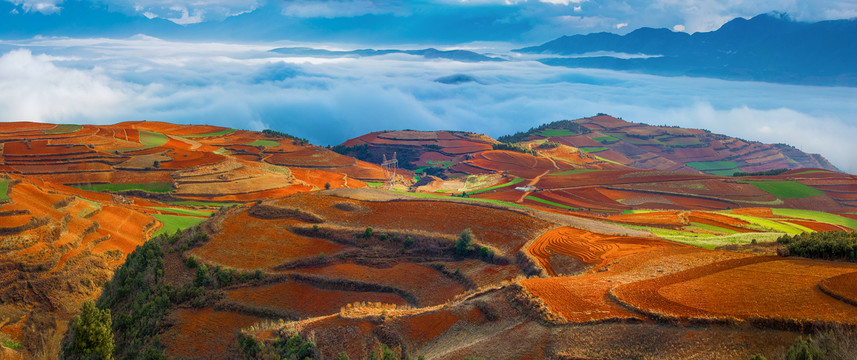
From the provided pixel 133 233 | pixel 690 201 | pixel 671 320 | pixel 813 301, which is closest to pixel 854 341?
pixel 813 301

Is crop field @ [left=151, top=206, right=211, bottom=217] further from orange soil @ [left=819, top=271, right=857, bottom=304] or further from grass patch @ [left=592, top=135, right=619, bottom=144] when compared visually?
grass patch @ [left=592, top=135, right=619, bottom=144]

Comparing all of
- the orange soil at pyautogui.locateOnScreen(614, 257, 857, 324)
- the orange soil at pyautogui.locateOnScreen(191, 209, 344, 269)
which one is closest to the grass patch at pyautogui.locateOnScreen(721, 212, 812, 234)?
the orange soil at pyautogui.locateOnScreen(614, 257, 857, 324)

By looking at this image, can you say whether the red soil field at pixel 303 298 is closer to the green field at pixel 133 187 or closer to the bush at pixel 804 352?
the bush at pixel 804 352

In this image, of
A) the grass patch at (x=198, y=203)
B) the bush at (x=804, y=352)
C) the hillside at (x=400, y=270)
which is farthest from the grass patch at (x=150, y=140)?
the bush at (x=804, y=352)

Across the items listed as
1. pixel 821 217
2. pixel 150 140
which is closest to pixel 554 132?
pixel 821 217

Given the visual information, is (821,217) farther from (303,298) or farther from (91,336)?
(91,336)

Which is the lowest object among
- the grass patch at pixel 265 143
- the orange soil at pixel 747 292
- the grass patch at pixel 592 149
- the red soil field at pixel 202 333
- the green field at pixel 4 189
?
the red soil field at pixel 202 333
